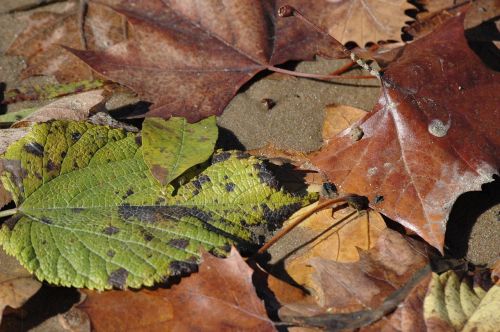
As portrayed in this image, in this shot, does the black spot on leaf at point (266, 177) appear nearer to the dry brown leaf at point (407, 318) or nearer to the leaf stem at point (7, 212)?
the dry brown leaf at point (407, 318)

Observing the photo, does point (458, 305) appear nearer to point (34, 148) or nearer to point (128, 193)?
point (128, 193)

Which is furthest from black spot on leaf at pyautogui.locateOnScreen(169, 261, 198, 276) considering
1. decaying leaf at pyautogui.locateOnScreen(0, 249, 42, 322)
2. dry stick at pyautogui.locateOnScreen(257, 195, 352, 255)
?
decaying leaf at pyautogui.locateOnScreen(0, 249, 42, 322)

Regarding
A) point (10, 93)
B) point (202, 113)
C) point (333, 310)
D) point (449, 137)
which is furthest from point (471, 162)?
point (10, 93)

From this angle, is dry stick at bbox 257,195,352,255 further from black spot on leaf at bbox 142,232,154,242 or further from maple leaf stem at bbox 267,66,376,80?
maple leaf stem at bbox 267,66,376,80

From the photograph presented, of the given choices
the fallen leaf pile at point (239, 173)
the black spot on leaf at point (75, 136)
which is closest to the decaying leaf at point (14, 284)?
the fallen leaf pile at point (239, 173)

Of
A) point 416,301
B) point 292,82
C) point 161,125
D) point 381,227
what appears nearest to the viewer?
point 416,301

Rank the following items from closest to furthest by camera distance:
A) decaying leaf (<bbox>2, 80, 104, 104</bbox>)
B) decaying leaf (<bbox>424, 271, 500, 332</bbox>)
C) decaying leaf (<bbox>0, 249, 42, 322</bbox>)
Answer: decaying leaf (<bbox>424, 271, 500, 332</bbox>) → decaying leaf (<bbox>0, 249, 42, 322</bbox>) → decaying leaf (<bbox>2, 80, 104, 104</bbox>)

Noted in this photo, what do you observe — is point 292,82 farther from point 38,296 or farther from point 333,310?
point 38,296

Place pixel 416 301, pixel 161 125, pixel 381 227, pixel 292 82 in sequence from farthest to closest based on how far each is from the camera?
pixel 292 82 < pixel 161 125 < pixel 381 227 < pixel 416 301

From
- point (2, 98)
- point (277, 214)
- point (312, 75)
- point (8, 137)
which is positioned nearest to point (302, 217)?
point (277, 214)
